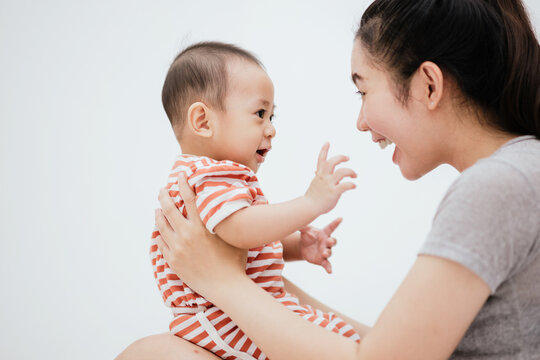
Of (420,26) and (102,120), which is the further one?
(102,120)

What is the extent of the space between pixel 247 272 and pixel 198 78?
0.47m

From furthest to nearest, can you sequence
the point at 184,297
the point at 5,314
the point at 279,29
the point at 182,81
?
the point at 279,29, the point at 5,314, the point at 182,81, the point at 184,297

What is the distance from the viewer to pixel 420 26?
3.74 feet

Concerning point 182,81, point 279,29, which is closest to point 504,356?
point 182,81

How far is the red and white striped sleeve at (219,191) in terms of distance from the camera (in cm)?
111

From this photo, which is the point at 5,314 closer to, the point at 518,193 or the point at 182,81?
the point at 182,81

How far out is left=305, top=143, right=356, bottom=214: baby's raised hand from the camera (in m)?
1.09

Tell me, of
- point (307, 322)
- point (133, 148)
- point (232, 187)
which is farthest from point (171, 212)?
point (133, 148)

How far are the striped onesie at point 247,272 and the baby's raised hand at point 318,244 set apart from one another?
0.45 ft

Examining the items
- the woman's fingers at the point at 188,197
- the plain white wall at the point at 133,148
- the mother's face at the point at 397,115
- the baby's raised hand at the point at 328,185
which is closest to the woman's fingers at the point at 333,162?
the baby's raised hand at the point at 328,185

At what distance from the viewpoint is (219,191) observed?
113cm

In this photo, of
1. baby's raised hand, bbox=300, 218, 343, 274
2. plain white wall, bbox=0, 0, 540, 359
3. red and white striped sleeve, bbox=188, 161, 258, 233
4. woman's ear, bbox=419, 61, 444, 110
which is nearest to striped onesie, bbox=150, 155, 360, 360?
red and white striped sleeve, bbox=188, 161, 258, 233

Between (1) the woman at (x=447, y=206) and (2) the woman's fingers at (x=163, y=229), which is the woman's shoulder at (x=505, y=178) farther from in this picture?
(2) the woman's fingers at (x=163, y=229)

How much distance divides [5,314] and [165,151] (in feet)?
3.47
